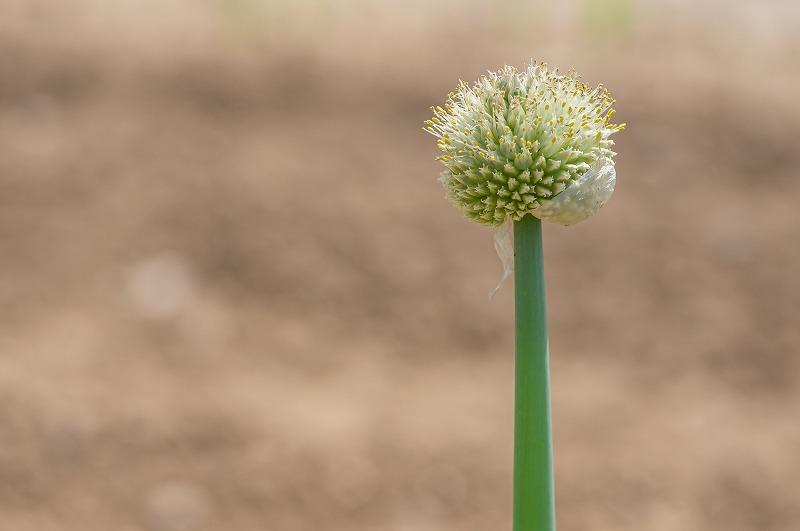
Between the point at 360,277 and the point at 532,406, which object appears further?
the point at 360,277

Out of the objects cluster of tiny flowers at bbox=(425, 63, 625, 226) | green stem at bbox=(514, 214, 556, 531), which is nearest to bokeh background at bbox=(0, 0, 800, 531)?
green stem at bbox=(514, 214, 556, 531)

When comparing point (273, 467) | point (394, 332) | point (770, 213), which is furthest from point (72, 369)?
point (770, 213)

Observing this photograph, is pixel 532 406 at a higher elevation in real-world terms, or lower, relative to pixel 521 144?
lower

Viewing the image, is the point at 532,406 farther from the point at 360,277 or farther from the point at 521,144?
the point at 360,277

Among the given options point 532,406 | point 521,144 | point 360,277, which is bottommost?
point 532,406

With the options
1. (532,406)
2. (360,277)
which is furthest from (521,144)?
(360,277)

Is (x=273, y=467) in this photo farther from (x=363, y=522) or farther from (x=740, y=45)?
(x=740, y=45)

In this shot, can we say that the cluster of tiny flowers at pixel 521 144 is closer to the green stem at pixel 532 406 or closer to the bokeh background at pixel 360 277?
the green stem at pixel 532 406
